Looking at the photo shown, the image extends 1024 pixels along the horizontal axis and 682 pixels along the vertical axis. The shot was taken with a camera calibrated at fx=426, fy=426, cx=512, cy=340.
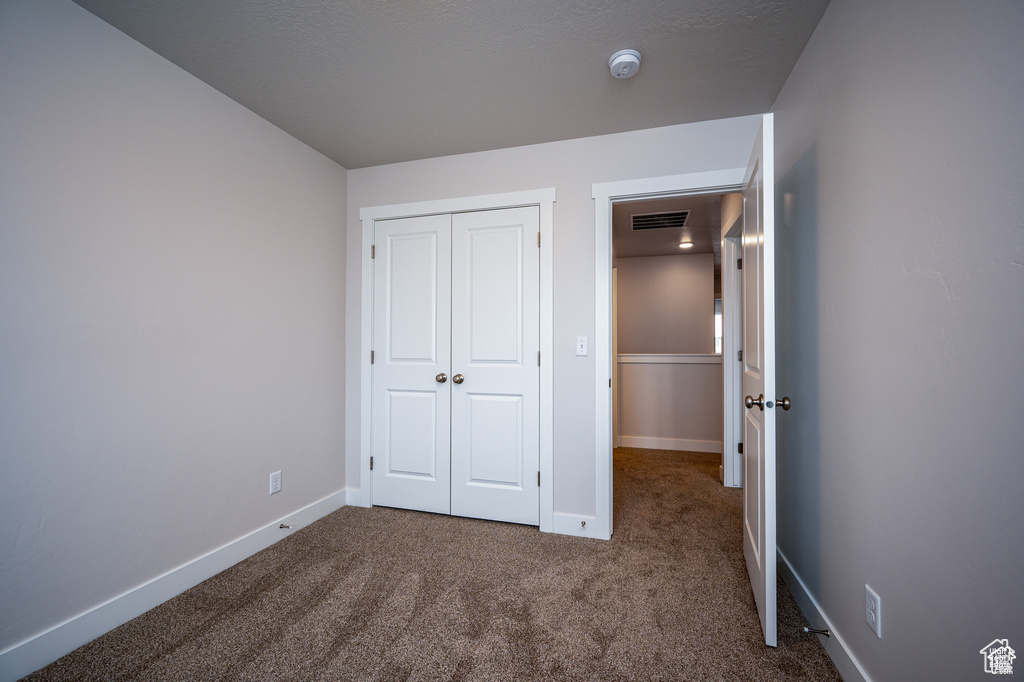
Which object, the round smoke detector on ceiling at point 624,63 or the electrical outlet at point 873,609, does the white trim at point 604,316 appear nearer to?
the round smoke detector on ceiling at point 624,63

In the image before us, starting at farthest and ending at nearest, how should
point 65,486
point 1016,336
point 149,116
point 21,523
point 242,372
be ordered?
point 242,372, point 149,116, point 65,486, point 21,523, point 1016,336

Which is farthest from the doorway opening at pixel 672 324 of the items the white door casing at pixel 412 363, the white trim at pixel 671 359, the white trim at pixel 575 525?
the white door casing at pixel 412 363

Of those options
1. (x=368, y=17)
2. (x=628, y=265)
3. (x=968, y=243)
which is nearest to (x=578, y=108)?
(x=368, y=17)

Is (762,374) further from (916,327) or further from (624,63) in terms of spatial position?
(624,63)

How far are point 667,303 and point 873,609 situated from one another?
524cm

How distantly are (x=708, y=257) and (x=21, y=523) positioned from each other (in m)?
6.53

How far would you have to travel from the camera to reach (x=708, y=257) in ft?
19.5

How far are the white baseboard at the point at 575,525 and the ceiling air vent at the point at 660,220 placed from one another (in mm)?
2901

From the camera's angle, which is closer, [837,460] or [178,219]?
[837,460]

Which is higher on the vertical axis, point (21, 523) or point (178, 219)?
point (178, 219)

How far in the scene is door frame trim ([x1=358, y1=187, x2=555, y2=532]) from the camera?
8.39 feet

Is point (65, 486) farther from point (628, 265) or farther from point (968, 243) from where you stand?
point (628, 265)

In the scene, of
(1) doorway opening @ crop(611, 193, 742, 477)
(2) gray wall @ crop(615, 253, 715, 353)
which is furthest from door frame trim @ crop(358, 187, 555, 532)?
(2) gray wall @ crop(615, 253, 715, 353)

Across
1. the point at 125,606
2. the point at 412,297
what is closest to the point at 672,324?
the point at 412,297
